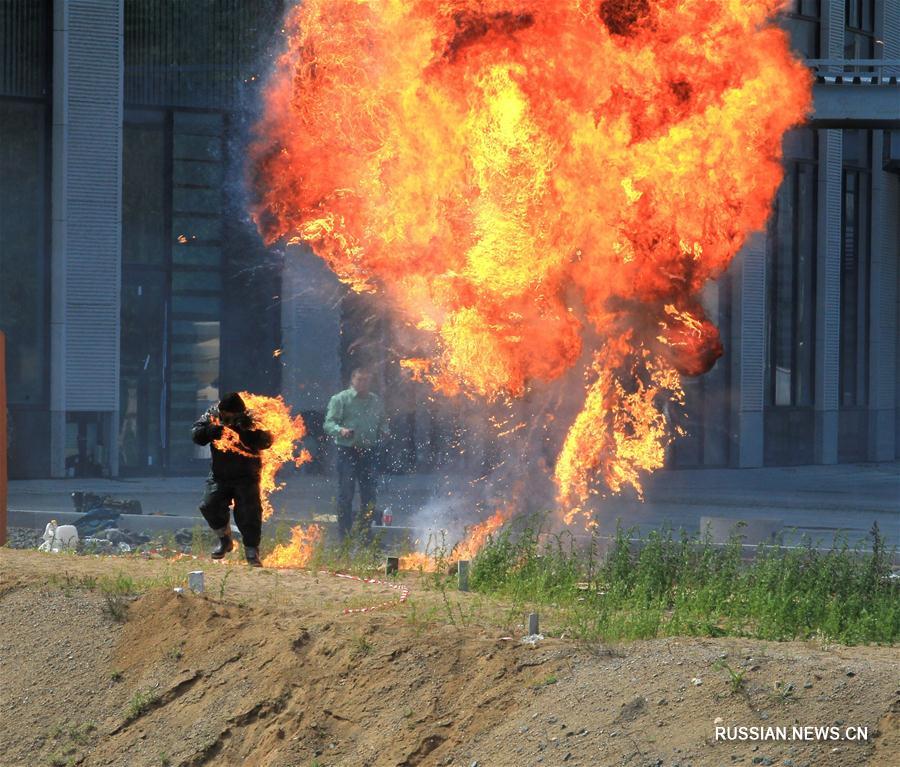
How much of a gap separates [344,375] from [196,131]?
498 centimetres

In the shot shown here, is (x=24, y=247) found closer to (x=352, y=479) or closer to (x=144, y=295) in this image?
(x=144, y=295)

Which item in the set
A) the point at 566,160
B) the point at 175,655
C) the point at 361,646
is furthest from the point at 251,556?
the point at 566,160

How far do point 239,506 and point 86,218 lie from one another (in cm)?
1293

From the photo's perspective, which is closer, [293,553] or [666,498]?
[293,553]

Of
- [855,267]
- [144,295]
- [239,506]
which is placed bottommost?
[239,506]

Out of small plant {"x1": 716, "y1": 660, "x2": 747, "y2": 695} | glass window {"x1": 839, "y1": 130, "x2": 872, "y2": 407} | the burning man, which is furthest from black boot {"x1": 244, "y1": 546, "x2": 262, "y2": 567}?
glass window {"x1": 839, "y1": 130, "x2": 872, "y2": 407}

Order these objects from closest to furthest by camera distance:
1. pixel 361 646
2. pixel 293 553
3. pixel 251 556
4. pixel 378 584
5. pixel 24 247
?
pixel 361 646
pixel 378 584
pixel 251 556
pixel 293 553
pixel 24 247

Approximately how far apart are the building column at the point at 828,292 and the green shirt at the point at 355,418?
19535mm

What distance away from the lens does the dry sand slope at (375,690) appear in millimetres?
6680

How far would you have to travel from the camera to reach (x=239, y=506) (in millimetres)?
11719

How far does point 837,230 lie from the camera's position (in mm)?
32062

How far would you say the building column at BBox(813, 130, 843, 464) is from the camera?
31594 millimetres

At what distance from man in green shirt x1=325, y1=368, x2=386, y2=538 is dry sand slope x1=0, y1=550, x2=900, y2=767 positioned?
4421 millimetres

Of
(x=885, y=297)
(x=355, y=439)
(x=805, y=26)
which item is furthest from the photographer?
(x=885, y=297)
